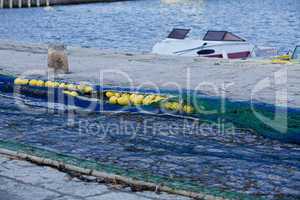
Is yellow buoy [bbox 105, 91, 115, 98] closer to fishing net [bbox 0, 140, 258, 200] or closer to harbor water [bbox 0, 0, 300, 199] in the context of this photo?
harbor water [bbox 0, 0, 300, 199]

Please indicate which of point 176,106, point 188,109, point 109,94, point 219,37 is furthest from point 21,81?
point 219,37

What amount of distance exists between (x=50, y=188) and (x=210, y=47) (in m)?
17.4

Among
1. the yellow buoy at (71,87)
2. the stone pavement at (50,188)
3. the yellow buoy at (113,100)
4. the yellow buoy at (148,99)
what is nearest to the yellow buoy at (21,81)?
the yellow buoy at (71,87)

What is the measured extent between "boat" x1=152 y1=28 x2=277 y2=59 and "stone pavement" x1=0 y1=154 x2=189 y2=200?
16.3 m

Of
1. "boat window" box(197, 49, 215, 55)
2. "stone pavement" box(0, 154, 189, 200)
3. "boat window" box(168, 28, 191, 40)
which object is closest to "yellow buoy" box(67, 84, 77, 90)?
"stone pavement" box(0, 154, 189, 200)

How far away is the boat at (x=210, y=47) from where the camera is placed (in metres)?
23.5

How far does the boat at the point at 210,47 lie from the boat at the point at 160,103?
→ 34.4ft

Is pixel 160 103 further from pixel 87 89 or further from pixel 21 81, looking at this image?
pixel 21 81

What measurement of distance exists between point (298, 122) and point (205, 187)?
3303 mm

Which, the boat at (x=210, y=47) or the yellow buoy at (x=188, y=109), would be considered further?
the boat at (x=210, y=47)

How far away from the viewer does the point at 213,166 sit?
7.61 m

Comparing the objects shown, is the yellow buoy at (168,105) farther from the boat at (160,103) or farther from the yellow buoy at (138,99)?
the yellow buoy at (138,99)

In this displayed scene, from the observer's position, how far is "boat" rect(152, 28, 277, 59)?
23531mm

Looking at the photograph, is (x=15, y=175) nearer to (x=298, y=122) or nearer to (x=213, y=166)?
(x=213, y=166)
